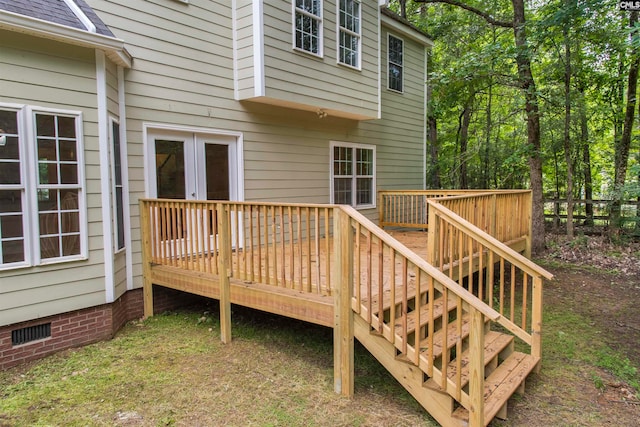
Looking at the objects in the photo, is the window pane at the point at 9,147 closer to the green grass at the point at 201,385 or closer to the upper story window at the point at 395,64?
the green grass at the point at 201,385

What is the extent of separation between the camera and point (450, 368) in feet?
10.5

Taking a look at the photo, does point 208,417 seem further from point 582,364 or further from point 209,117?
point 209,117

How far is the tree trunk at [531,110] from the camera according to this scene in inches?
337

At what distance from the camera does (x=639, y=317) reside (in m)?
5.45

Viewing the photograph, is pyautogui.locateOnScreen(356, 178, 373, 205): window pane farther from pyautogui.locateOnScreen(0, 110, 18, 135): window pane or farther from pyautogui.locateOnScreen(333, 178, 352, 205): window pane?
pyautogui.locateOnScreen(0, 110, 18, 135): window pane

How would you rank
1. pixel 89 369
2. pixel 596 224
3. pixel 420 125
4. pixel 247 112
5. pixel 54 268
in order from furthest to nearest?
1. pixel 596 224
2. pixel 420 125
3. pixel 247 112
4. pixel 54 268
5. pixel 89 369

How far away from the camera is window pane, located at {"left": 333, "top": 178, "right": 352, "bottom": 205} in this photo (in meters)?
8.14

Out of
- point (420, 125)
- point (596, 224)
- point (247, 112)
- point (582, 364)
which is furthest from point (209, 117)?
point (596, 224)

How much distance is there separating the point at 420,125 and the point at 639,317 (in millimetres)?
6444

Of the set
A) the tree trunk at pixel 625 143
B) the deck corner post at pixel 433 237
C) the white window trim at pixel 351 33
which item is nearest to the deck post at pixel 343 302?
the deck corner post at pixel 433 237

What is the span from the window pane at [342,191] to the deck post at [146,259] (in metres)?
3.93

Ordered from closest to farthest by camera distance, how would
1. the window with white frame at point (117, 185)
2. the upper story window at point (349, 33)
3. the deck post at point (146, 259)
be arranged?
the window with white frame at point (117, 185) < the deck post at point (146, 259) < the upper story window at point (349, 33)

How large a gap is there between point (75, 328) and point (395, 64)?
27.2ft

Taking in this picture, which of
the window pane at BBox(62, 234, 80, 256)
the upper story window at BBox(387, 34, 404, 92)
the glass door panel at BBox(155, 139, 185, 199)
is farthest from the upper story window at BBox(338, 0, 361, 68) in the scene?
the window pane at BBox(62, 234, 80, 256)
